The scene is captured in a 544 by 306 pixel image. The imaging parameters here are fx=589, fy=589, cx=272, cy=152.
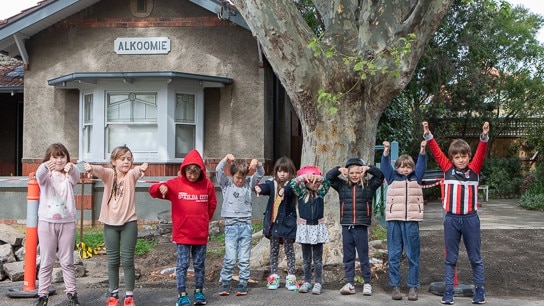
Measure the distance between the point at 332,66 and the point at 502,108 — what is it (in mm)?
18861

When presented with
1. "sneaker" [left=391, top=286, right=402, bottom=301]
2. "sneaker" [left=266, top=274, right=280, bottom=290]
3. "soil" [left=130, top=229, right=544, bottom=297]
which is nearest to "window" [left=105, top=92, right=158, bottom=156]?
"soil" [left=130, top=229, right=544, bottom=297]

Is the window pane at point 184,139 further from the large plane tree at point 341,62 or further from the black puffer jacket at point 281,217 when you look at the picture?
the black puffer jacket at point 281,217

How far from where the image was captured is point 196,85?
1268cm

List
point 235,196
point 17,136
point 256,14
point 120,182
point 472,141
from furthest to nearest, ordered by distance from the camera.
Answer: point 472,141, point 17,136, point 256,14, point 235,196, point 120,182

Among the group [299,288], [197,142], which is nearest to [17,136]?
[197,142]

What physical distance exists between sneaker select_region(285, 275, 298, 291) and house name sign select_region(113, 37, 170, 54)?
24.7ft

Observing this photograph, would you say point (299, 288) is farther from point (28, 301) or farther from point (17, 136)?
point (17, 136)

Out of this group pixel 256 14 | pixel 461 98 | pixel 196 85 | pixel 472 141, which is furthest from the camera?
pixel 472 141

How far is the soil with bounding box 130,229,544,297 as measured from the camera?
23.5 ft

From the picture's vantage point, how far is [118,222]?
588cm

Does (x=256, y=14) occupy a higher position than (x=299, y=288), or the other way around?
(x=256, y=14)

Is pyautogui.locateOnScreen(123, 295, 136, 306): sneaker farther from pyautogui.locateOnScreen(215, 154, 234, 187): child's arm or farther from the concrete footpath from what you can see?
pyautogui.locateOnScreen(215, 154, 234, 187): child's arm

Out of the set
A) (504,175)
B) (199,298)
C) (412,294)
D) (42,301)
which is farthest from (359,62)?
(504,175)

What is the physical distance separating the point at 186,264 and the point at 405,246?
94.4 inches
